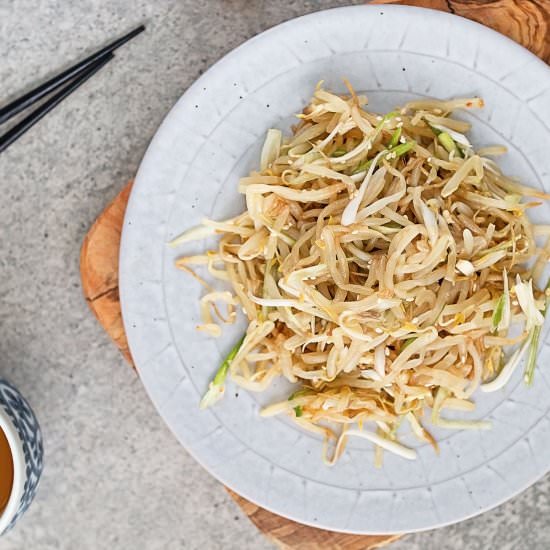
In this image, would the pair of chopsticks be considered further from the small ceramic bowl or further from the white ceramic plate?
the small ceramic bowl

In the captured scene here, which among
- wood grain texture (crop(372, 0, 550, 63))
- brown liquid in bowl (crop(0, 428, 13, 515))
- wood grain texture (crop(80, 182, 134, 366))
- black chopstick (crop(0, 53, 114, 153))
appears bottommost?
brown liquid in bowl (crop(0, 428, 13, 515))

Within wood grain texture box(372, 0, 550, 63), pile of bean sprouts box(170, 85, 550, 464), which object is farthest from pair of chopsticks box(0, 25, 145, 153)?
wood grain texture box(372, 0, 550, 63)

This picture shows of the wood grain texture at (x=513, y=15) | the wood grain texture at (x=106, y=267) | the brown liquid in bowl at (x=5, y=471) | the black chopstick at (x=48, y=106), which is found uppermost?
the wood grain texture at (x=513, y=15)

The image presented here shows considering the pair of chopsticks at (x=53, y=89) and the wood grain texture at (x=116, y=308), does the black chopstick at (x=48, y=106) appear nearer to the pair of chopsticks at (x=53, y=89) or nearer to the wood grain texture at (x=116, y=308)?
the pair of chopsticks at (x=53, y=89)

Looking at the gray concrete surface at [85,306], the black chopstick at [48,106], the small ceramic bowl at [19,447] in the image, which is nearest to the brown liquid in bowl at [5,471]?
the small ceramic bowl at [19,447]

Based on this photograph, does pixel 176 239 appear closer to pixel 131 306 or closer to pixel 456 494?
pixel 131 306

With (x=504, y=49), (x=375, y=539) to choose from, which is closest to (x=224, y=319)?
(x=375, y=539)

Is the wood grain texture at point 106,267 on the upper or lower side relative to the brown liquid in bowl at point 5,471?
upper
